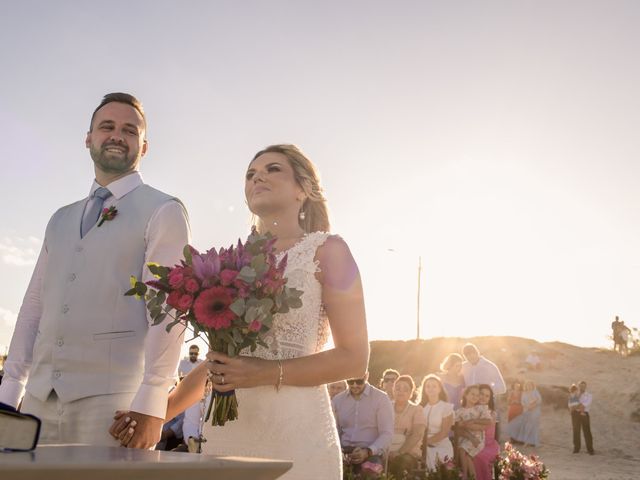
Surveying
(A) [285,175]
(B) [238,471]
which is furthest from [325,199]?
(B) [238,471]

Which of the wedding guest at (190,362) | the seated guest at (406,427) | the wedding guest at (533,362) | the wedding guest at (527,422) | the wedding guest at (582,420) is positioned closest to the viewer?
the seated guest at (406,427)

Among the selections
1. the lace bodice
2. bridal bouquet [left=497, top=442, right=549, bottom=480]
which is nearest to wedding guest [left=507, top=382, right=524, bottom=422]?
bridal bouquet [left=497, top=442, right=549, bottom=480]

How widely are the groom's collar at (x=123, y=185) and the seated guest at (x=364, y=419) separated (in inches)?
212

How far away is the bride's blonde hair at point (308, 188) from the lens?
307 cm

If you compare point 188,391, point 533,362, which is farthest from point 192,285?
point 533,362

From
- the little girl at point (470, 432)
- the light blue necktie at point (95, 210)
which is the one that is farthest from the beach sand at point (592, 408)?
the light blue necktie at point (95, 210)

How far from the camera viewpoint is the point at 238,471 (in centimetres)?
97

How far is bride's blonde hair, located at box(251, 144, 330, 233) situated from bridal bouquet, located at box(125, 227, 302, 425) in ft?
2.75

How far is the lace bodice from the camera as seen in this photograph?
2.73 metres

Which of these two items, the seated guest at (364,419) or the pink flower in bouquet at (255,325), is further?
the seated guest at (364,419)

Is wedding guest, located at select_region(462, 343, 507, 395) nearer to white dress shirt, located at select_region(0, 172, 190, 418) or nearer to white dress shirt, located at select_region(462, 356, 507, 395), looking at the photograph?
white dress shirt, located at select_region(462, 356, 507, 395)

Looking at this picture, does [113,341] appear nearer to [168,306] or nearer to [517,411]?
[168,306]

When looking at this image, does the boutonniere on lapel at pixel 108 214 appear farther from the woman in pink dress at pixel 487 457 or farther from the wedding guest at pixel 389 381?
the wedding guest at pixel 389 381

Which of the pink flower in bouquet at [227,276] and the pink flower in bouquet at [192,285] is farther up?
the pink flower in bouquet at [227,276]
